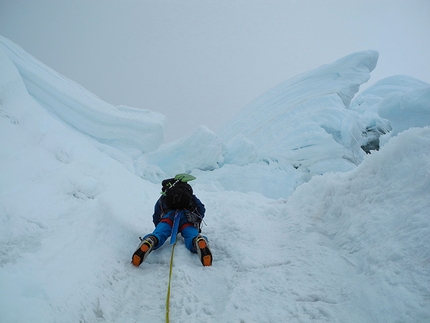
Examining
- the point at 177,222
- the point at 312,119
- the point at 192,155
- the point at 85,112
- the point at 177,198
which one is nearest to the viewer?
the point at 177,222

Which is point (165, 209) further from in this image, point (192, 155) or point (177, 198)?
point (192, 155)

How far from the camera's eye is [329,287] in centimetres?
193

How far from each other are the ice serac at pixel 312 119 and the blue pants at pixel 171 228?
7.87 m

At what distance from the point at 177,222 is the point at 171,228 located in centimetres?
10

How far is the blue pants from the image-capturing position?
273 cm

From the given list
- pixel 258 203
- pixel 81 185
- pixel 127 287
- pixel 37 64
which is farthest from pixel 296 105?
pixel 127 287

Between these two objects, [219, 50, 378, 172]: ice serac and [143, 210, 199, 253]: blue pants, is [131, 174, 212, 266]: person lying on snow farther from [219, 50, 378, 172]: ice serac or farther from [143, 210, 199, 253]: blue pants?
[219, 50, 378, 172]: ice serac

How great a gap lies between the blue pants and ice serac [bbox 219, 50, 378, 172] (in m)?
7.87

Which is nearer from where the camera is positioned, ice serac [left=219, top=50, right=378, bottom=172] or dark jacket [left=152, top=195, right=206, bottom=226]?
dark jacket [left=152, top=195, right=206, bottom=226]

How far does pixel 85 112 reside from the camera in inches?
270

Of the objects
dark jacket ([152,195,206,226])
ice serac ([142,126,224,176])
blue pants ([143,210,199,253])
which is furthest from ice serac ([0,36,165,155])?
blue pants ([143,210,199,253])

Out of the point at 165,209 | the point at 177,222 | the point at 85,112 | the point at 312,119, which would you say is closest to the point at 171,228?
the point at 177,222

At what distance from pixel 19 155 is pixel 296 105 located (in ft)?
34.4

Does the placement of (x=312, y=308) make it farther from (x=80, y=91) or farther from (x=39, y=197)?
(x=80, y=91)
